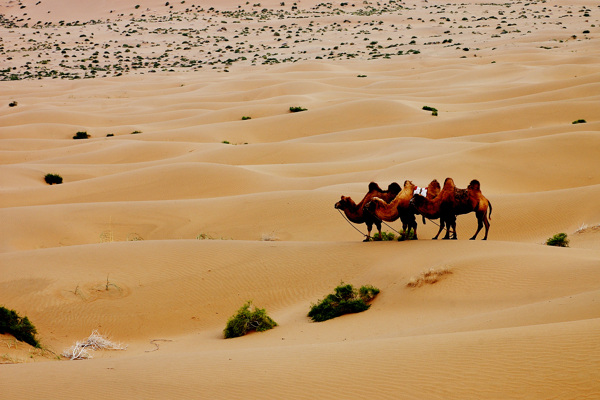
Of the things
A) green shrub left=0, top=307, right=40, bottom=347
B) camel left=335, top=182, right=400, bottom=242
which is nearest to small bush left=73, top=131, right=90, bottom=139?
camel left=335, top=182, right=400, bottom=242

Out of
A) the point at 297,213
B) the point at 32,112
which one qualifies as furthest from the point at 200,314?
the point at 32,112

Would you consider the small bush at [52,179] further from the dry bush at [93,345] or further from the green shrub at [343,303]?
the green shrub at [343,303]

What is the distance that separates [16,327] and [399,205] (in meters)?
6.62

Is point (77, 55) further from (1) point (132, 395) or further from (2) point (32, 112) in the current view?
(1) point (132, 395)

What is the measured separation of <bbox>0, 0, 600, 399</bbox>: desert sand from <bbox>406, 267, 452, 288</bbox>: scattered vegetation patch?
0.05 m

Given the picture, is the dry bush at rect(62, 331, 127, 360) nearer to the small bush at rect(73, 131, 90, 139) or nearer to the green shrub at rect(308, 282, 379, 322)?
the green shrub at rect(308, 282, 379, 322)

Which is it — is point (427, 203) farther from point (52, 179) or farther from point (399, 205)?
point (52, 179)

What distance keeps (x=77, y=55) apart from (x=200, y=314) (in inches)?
2723

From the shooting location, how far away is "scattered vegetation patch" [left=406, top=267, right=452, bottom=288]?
10023 millimetres

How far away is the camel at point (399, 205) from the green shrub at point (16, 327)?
20.0 feet

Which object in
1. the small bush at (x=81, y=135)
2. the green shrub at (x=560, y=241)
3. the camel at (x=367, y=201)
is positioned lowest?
the small bush at (x=81, y=135)

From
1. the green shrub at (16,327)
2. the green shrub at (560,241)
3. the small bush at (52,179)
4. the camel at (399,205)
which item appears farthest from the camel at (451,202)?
the small bush at (52,179)

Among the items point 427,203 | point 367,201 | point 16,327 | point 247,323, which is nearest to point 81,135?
point 367,201

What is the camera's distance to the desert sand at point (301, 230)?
6207 millimetres
